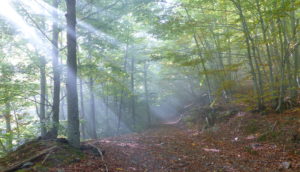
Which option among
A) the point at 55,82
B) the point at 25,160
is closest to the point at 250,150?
the point at 25,160

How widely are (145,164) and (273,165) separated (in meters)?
3.41

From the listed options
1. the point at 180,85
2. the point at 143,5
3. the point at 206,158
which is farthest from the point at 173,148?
the point at 180,85

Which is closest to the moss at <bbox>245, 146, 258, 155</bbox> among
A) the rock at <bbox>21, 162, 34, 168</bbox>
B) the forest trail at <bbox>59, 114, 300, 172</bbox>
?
the forest trail at <bbox>59, 114, 300, 172</bbox>

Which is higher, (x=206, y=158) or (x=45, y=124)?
(x=45, y=124)

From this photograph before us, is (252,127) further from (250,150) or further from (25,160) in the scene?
(25,160)

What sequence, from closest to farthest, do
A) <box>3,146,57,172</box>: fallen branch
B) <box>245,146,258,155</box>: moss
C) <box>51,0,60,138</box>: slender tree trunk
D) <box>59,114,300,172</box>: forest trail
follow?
<box>3,146,57,172</box>: fallen branch → <box>59,114,300,172</box>: forest trail → <box>245,146,258,155</box>: moss → <box>51,0,60,138</box>: slender tree trunk

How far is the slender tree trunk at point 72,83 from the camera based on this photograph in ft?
18.9

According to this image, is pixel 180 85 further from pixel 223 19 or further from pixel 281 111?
pixel 281 111

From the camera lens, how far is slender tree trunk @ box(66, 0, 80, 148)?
5.77 m

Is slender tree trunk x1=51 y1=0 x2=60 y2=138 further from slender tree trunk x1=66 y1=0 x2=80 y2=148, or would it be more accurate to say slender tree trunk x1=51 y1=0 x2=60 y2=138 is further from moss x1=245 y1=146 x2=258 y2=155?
moss x1=245 y1=146 x2=258 y2=155

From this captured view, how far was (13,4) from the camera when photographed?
6832 mm

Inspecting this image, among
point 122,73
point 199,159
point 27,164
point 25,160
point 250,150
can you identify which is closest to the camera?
point 27,164

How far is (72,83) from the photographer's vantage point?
19.5 ft

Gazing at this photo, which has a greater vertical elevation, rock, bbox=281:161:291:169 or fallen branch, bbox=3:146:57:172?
fallen branch, bbox=3:146:57:172
